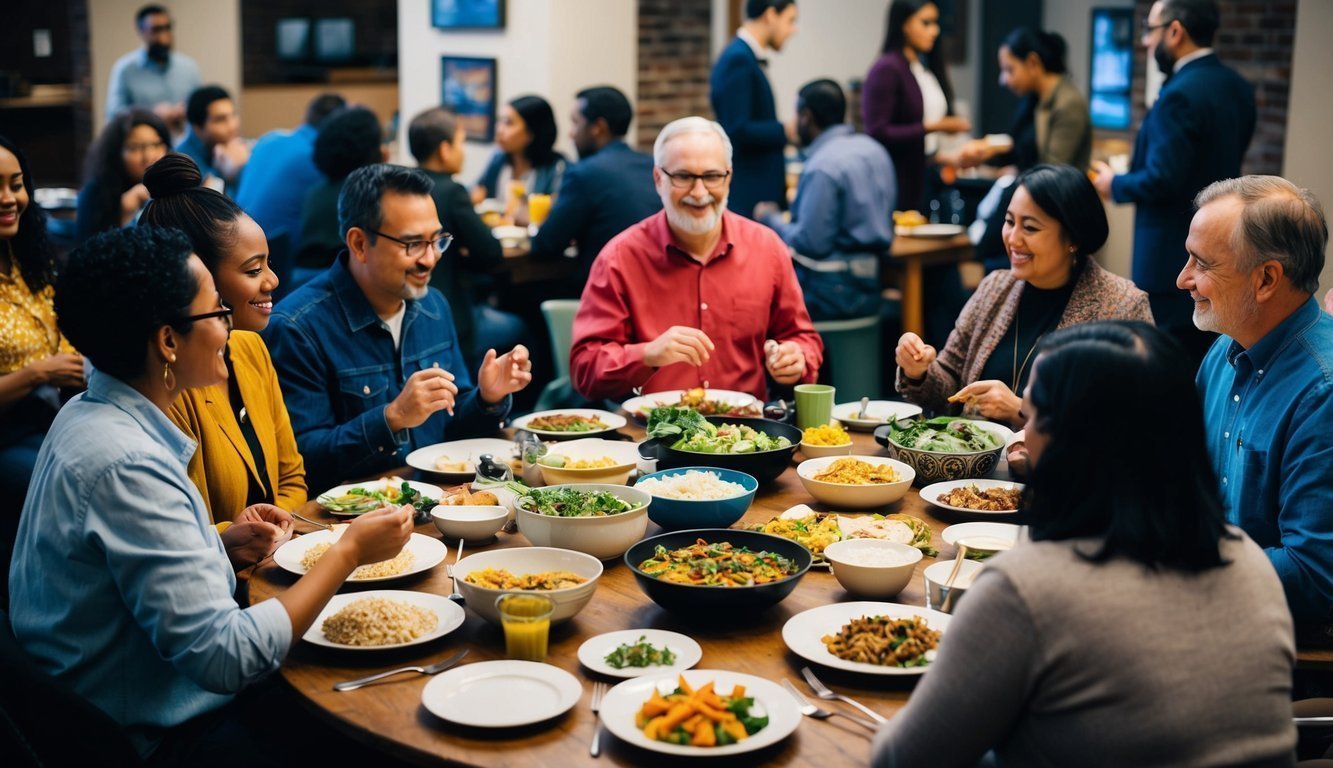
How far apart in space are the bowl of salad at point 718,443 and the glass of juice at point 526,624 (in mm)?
811

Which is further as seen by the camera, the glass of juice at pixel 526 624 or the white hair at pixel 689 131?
the white hair at pixel 689 131

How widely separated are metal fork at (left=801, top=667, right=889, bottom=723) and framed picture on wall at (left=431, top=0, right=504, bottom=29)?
628 cm

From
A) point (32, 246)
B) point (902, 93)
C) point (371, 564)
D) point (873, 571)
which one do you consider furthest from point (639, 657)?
point (902, 93)

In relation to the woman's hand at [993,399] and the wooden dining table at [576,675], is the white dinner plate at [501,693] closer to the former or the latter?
the wooden dining table at [576,675]

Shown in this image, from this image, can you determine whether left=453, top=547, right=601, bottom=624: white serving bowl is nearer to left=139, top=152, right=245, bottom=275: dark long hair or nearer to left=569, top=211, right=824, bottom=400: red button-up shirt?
left=139, top=152, right=245, bottom=275: dark long hair

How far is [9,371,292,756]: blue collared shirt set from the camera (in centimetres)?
181

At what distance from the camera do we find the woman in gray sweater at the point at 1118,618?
144cm

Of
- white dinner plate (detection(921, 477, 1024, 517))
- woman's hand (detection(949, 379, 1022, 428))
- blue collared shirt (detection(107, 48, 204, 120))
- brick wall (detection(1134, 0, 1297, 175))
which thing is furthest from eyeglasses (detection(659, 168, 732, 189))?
blue collared shirt (detection(107, 48, 204, 120))

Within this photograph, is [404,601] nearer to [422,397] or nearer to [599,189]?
[422,397]

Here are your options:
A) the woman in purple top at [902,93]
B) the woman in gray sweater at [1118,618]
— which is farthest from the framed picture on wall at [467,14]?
the woman in gray sweater at [1118,618]

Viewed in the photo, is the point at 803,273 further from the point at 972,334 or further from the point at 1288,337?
the point at 1288,337

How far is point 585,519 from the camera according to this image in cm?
222

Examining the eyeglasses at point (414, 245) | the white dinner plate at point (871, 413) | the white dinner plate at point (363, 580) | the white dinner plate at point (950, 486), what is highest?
the eyeglasses at point (414, 245)

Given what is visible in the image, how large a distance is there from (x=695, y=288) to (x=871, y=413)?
682 mm
